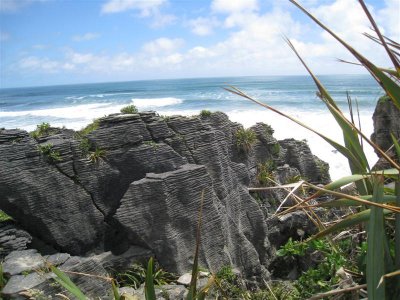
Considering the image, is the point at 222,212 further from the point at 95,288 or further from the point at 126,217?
the point at 95,288

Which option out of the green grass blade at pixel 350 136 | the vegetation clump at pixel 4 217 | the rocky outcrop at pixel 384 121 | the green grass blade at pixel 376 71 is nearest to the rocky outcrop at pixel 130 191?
the vegetation clump at pixel 4 217

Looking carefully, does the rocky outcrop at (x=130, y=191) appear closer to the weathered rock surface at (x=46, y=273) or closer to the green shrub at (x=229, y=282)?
the green shrub at (x=229, y=282)

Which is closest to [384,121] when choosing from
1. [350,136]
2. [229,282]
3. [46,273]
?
[229,282]

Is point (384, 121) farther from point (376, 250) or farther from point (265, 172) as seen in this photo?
point (376, 250)

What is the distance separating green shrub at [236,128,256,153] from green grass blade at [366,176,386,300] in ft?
29.1

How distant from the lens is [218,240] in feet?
27.1

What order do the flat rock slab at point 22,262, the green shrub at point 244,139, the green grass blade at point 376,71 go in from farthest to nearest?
the green shrub at point 244,139
the flat rock slab at point 22,262
the green grass blade at point 376,71

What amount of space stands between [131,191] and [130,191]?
0.06ft

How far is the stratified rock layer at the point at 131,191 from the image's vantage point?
745 cm

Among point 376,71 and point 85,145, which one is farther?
point 85,145

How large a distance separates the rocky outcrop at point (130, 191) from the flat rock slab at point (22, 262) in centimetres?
76

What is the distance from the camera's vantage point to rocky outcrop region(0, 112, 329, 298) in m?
7.45

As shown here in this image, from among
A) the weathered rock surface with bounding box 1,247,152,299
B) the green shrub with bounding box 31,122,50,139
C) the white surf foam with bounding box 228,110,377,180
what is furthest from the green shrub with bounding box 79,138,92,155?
the white surf foam with bounding box 228,110,377,180

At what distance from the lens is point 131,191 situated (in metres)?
7.53
